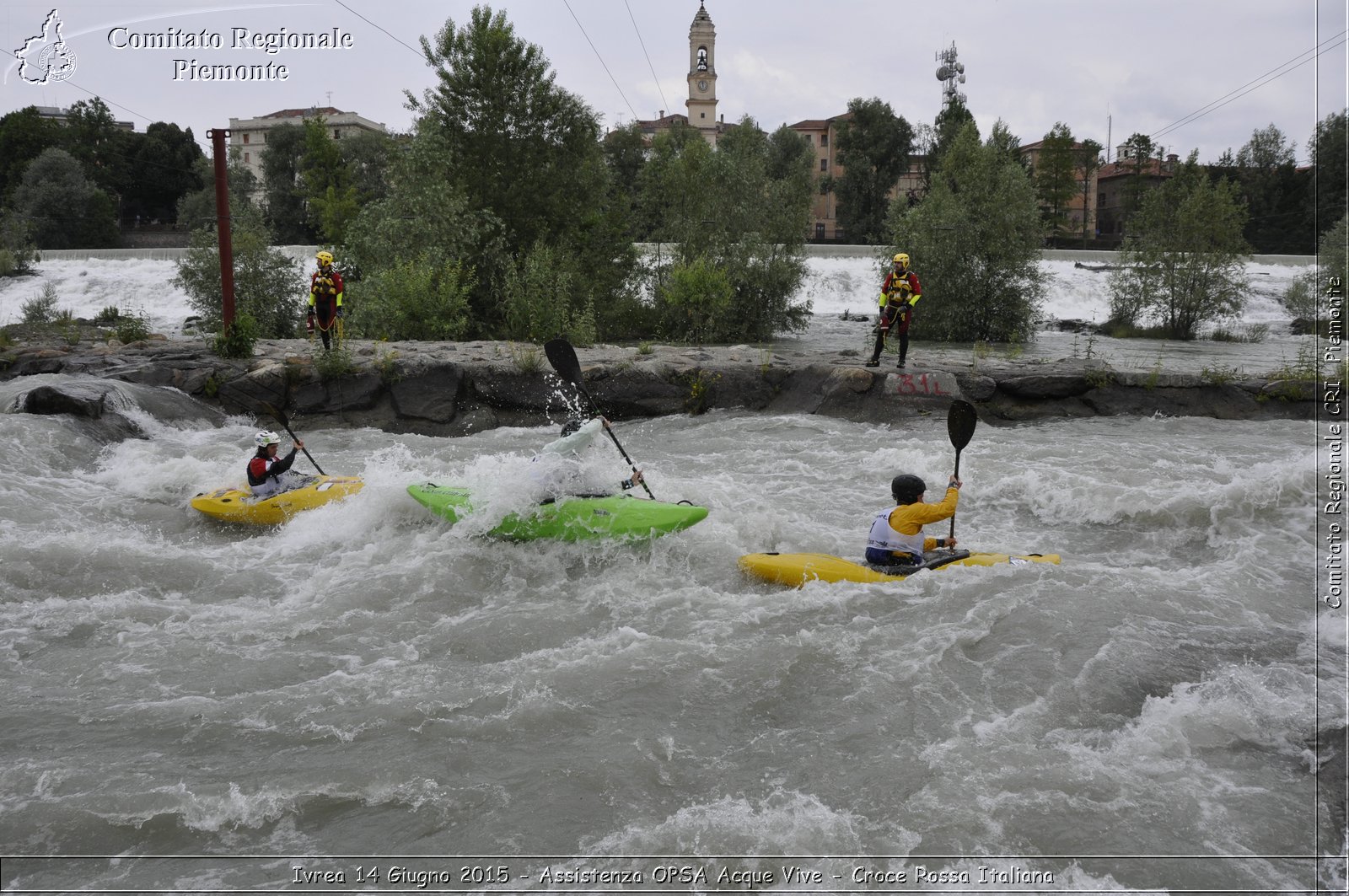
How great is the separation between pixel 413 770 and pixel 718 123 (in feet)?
222

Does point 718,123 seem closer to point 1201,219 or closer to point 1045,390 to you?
point 1201,219

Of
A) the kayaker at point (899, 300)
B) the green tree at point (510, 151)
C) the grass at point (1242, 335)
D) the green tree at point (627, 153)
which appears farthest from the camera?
the green tree at point (627, 153)

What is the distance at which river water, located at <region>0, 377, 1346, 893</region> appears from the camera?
3.42 m

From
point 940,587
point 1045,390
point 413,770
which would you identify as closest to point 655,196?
point 1045,390

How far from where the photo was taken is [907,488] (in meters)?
5.57

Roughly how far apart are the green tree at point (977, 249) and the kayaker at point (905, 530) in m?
14.1

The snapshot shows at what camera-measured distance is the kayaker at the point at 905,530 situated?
5.57m

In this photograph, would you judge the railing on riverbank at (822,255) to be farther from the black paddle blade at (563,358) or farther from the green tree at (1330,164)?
the green tree at (1330,164)

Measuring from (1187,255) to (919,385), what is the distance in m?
13.7

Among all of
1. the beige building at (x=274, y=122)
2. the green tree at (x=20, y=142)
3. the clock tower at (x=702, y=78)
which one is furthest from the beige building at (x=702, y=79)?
the green tree at (x=20, y=142)

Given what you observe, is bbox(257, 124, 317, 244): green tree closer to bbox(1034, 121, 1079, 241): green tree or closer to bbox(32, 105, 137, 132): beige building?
bbox(32, 105, 137, 132): beige building

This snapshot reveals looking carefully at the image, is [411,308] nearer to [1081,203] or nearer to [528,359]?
[528,359]

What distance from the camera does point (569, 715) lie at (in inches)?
172

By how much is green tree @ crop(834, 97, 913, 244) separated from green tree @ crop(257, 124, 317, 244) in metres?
25.4
